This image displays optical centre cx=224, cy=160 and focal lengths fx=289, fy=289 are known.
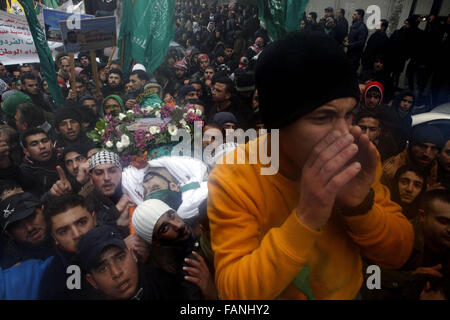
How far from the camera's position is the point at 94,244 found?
185cm

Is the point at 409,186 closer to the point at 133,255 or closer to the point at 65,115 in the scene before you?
the point at 133,255

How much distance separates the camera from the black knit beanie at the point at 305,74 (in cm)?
90

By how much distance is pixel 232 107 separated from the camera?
4.69 m

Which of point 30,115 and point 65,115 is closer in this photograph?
point 65,115

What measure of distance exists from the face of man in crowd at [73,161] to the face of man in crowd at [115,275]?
64.1 inches

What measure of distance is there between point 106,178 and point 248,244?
2.14 meters

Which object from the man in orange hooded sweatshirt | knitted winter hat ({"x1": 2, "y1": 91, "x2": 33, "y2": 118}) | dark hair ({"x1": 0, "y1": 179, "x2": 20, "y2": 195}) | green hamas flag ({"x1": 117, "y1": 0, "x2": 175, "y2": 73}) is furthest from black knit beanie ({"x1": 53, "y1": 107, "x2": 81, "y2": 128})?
the man in orange hooded sweatshirt

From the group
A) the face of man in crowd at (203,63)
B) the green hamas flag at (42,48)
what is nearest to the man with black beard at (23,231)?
the green hamas flag at (42,48)

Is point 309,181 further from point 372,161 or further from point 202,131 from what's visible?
point 202,131

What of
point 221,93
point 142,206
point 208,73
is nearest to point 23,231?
point 142,206

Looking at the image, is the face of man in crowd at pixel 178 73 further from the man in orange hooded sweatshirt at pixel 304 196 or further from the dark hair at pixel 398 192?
the man in orange hooded sweatshirt at pixel 304 196

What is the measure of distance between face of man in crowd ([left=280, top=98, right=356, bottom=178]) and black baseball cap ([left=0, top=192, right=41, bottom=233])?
2005 mm

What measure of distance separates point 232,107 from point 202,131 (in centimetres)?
127
